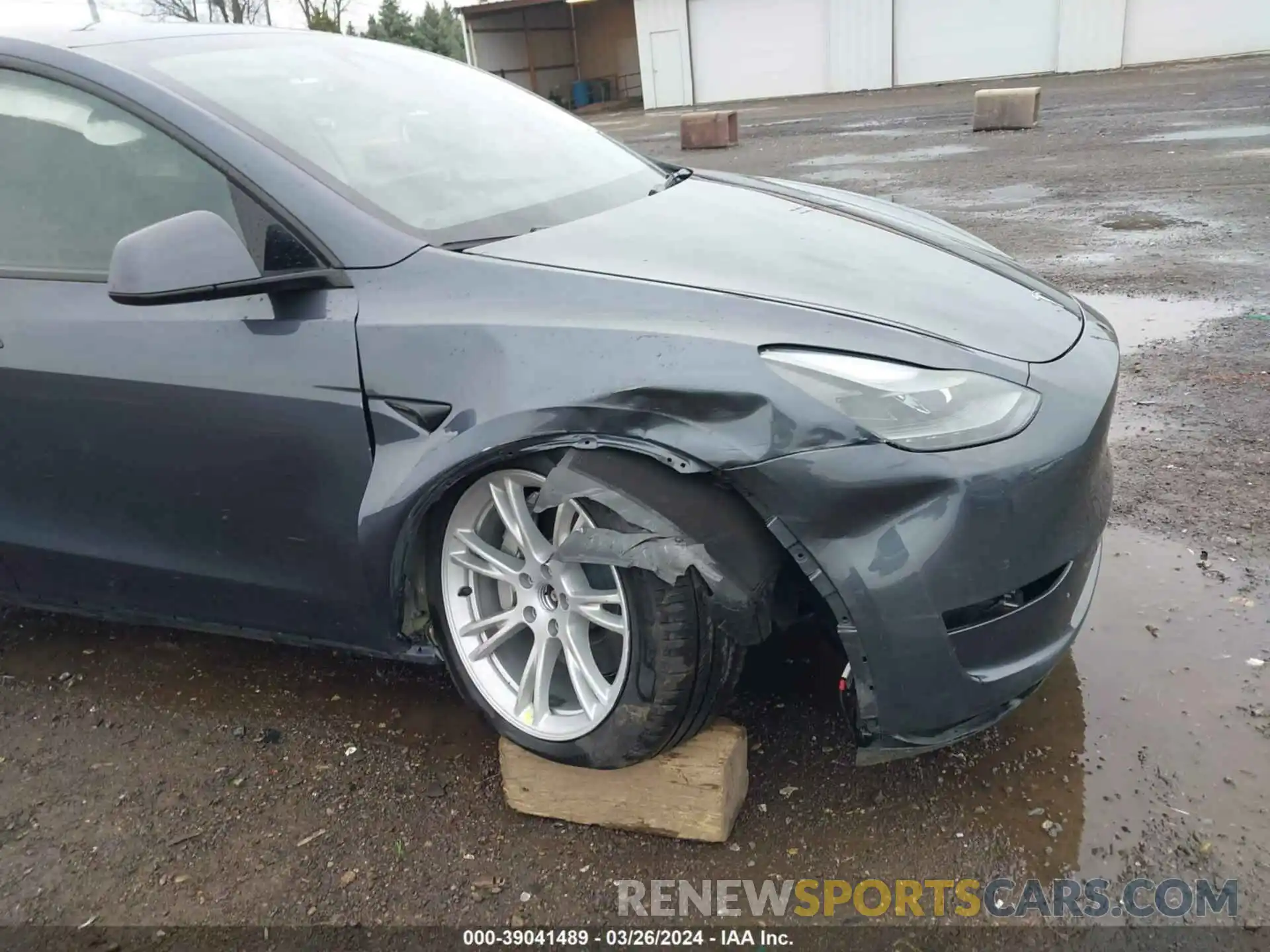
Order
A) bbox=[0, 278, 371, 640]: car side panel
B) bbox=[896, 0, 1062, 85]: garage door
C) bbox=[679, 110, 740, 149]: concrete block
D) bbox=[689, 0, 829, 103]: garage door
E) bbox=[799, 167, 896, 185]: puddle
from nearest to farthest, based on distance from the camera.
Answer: bbox=[0, 278, 371, 640]: car side panel
bbox=[799, 167, 896, 185]: puddle
bbox=[679, 110, 740, 149]: concrete block
bbox=[896, 0, 1062, 85]: garage door
bbox=[689, 0, 829, 103]: garage door

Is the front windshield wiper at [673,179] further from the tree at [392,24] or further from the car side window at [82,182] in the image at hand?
the tree at [392,24]

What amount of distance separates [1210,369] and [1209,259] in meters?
2.30

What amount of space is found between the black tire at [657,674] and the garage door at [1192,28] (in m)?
26.3

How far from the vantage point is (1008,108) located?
570 inches

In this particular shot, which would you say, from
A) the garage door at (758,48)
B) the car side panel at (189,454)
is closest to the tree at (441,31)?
the garage door at (758,48)

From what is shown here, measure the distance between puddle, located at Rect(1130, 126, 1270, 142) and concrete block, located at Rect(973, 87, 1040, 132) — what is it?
7.84 ft

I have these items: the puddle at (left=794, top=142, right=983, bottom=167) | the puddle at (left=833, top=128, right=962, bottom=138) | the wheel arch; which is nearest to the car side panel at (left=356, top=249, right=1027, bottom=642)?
the wheel arch

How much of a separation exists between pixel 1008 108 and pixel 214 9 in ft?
137

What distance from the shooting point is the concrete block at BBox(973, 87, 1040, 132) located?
1436 centimetres

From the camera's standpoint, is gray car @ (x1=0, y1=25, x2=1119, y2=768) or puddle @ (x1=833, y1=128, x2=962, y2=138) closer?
gray car @ (x1=0, y1=25, x2=1119, y2=768)

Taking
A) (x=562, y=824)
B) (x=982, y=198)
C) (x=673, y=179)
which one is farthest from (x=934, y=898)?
(x=982, y=198)

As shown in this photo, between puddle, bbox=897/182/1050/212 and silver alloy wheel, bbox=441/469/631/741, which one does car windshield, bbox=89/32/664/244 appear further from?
puddle, bbox=897/182/1050/212

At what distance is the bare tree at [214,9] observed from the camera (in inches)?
1585

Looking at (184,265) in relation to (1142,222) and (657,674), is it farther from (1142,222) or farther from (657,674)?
(1142,222)
